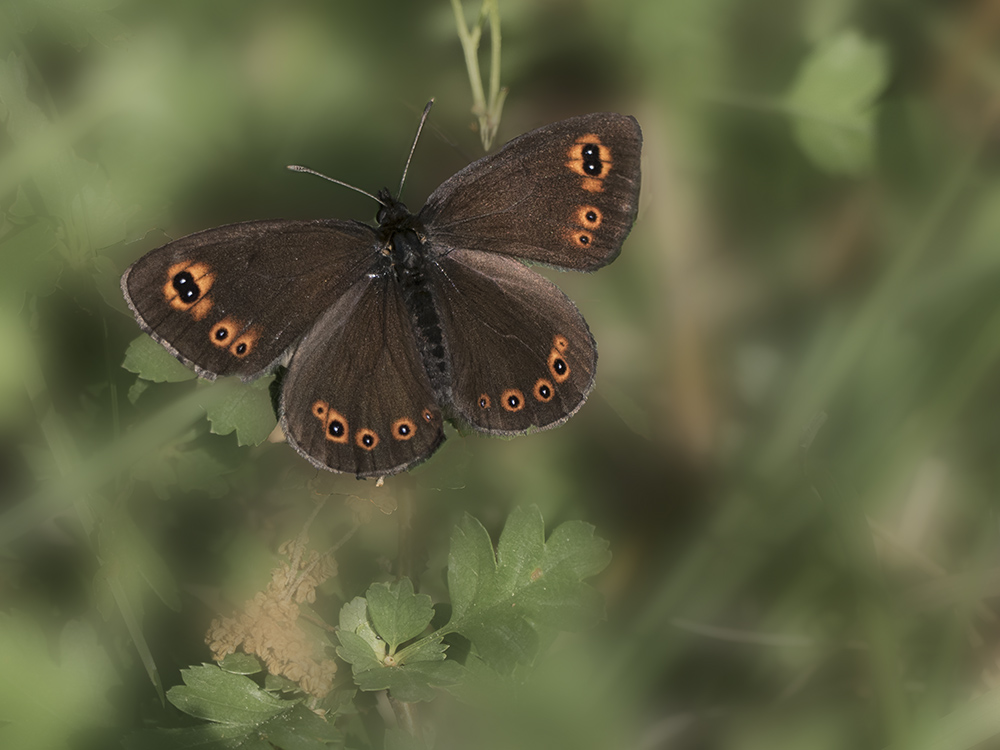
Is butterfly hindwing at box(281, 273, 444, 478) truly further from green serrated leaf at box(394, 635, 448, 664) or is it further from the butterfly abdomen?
green serrated leaf at box(394, 635, 448, 664)

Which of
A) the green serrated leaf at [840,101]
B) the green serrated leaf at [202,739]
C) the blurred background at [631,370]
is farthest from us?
the green serrated leaf at [840,101]

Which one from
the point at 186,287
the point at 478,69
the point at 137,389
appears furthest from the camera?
the point at 478,69

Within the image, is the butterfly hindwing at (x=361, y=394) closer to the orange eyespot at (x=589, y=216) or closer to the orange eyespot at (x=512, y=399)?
the orange eyespot at (x=512, y=399)

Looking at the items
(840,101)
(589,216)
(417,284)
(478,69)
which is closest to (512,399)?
(417,284)

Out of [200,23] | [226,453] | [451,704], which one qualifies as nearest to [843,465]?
[451,704]

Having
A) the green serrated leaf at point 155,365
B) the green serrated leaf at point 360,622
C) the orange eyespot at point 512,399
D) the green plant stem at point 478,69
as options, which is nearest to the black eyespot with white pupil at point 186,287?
the green serrated leaf at point 155,365

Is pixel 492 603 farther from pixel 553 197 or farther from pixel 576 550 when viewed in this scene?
pixel 553 197

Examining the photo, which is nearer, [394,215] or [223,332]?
[223,332]
